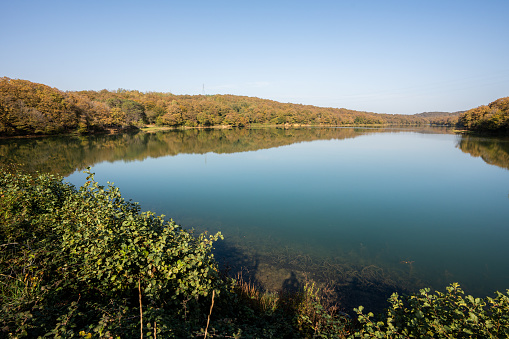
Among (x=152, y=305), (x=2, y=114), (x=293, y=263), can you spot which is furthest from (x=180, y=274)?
(x=2, y=114)

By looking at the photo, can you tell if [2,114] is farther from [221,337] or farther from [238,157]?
[221,337]

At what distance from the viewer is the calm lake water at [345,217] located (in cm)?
788

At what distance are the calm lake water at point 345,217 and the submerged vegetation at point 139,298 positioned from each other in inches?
123

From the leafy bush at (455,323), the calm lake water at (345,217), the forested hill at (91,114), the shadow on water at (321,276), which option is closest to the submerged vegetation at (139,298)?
the leafy bush at (455,323)

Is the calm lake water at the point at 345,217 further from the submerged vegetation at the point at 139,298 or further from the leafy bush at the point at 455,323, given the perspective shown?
the leafy bush at the point at 455,323

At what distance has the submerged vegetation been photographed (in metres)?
2.93

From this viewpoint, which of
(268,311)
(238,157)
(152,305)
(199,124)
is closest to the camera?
(152,305)

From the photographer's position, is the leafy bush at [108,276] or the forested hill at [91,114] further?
the forested hill at [91,114]

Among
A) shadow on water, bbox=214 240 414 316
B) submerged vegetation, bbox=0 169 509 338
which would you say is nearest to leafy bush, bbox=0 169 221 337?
submerged vegetation, bbox=0 169 509 338

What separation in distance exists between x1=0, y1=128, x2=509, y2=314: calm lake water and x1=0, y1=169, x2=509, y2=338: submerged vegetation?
3.13 meters

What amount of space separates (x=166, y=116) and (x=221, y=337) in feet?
307

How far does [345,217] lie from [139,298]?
1125cm

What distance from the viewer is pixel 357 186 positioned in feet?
58.9

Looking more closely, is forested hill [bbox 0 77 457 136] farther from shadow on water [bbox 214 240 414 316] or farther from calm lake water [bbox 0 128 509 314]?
shadow on water [bbox 214 240 414 316]
